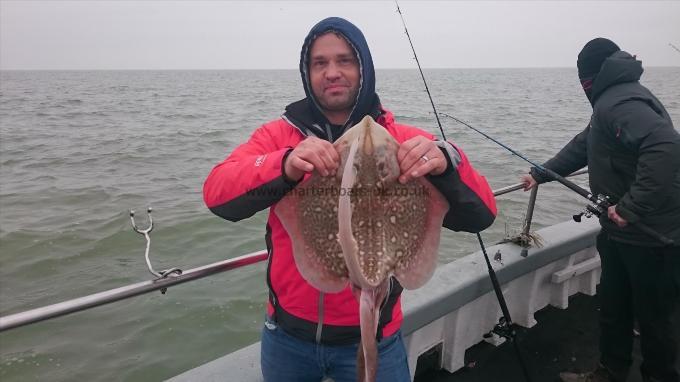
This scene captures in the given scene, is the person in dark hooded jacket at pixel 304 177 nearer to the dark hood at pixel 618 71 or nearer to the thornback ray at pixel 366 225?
the thornback ray at pixel 366 225

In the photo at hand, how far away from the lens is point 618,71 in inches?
129

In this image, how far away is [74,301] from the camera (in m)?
2.04

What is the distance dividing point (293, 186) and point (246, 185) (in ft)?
0.76

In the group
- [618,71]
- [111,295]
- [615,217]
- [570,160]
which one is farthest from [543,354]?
[111,295]

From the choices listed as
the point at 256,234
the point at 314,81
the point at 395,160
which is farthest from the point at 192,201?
the point at 395,160

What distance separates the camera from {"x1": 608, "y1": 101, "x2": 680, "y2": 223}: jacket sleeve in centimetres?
295

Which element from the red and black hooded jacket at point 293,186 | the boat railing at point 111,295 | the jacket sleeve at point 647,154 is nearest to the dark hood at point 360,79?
the red and black hooded jacket at point 293,186

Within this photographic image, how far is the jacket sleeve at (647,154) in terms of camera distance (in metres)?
2.95

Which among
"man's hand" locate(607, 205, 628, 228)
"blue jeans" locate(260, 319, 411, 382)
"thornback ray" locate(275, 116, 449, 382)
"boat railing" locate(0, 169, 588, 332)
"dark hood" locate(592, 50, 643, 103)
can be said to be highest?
"dark hood" locate(592, 50, 643, 103)

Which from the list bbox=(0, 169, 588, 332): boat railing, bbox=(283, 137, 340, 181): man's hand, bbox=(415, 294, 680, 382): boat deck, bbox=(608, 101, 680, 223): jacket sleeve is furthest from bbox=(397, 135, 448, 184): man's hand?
bbox=(415, 294, 680, 382): boat deck

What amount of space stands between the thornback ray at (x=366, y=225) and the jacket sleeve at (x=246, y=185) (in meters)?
0.09

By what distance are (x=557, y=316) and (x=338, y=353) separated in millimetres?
3510

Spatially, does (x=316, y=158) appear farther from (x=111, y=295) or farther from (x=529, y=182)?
(x=529, y=182)

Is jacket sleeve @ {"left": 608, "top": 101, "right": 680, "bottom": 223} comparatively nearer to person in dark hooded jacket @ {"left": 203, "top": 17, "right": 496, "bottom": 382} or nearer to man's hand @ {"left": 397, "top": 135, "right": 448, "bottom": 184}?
Answer: person in dark hooded jacket @ {"left": 203, "top": 17, "right": 496, "bottom": 382}
